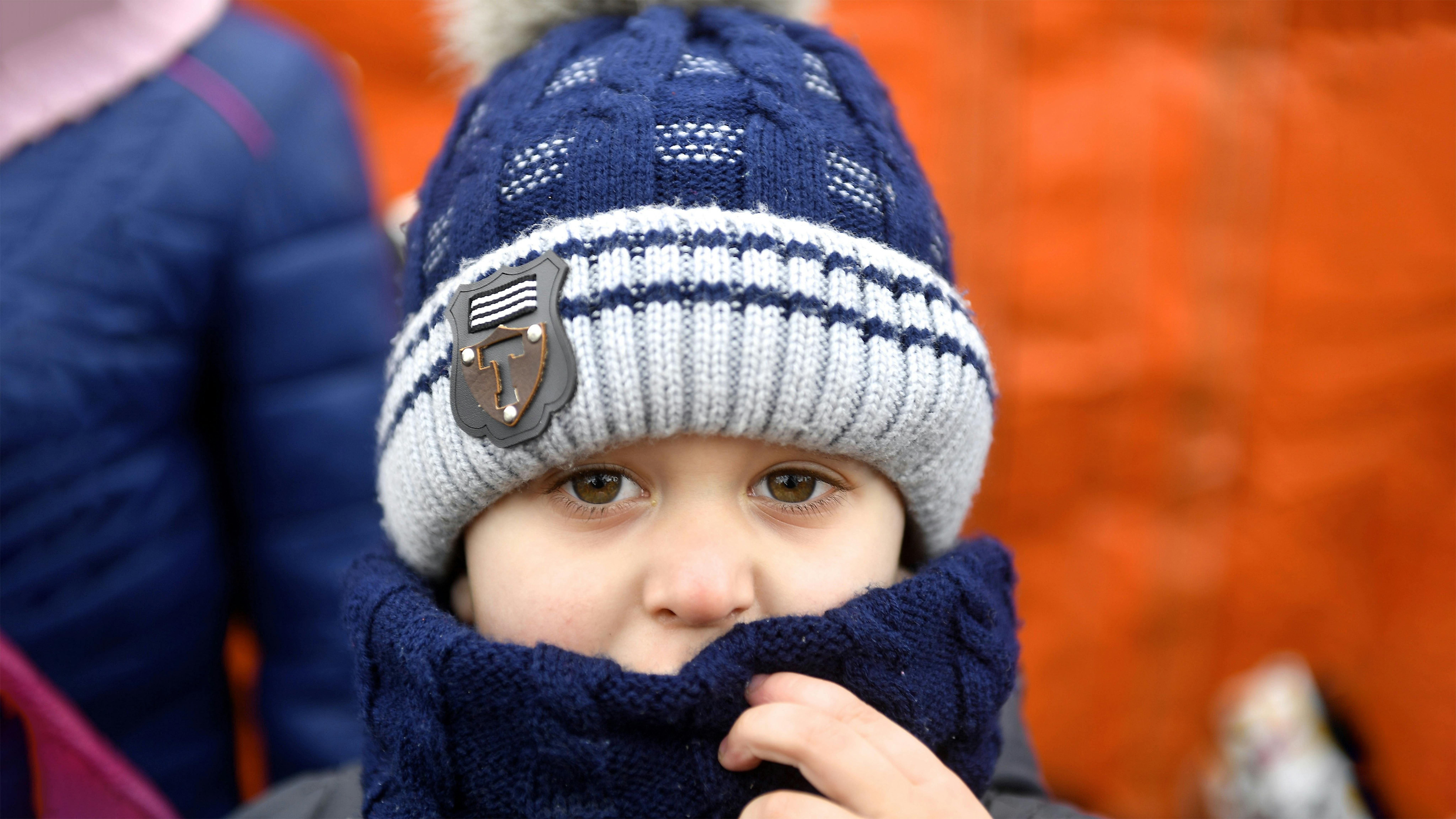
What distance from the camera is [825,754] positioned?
2.61 ft

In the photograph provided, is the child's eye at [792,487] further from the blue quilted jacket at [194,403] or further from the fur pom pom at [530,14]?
the blue quilted jacket at [194,403]

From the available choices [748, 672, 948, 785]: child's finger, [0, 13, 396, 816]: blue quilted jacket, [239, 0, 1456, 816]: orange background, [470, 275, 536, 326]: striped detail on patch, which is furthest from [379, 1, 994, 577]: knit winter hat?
[239, 0, 1456, 816]: orange background

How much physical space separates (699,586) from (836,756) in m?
0.18

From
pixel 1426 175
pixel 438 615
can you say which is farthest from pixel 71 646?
pixel 1426 175

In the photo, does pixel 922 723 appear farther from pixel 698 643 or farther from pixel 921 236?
Answer: pixel 921 236

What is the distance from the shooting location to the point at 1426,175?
2.12 m

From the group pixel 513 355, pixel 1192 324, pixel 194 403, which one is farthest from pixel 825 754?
pixel 1192 324

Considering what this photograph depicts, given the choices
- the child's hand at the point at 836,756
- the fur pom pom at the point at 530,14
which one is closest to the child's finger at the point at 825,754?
the child's hand at the point at 836,756

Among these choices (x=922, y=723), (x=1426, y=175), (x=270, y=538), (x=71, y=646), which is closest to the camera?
(x=922, y=723)

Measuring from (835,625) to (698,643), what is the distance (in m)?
0.12

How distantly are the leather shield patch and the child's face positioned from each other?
0.26ft

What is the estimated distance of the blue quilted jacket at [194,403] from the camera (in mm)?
1146

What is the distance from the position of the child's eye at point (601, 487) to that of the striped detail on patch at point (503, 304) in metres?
0.16

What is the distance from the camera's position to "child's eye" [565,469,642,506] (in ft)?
2.98
